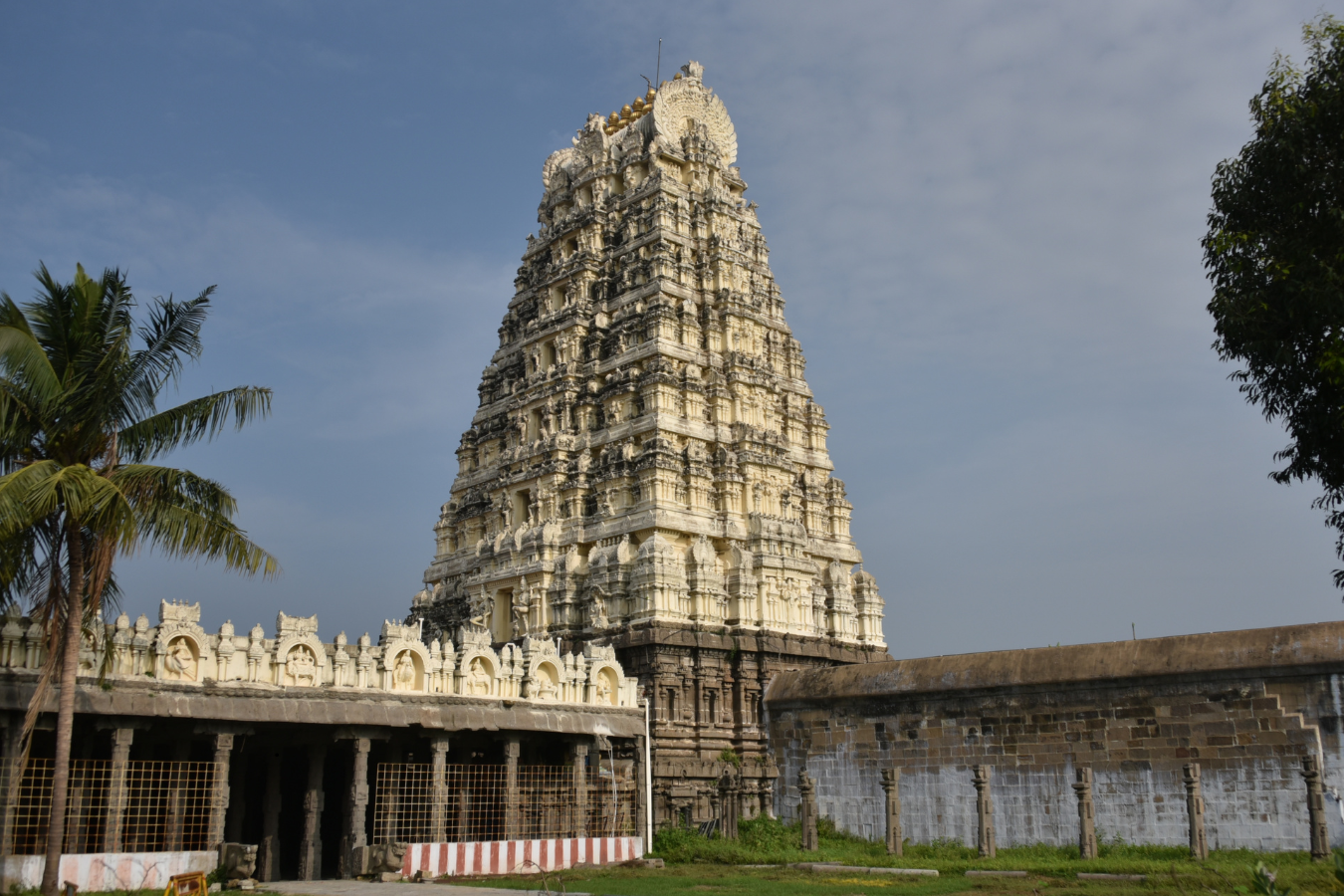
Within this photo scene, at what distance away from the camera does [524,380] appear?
36500 mm

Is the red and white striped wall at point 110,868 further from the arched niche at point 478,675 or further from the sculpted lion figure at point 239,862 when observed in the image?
the arched niche at point 478,675

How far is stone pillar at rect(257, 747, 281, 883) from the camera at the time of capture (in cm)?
2164

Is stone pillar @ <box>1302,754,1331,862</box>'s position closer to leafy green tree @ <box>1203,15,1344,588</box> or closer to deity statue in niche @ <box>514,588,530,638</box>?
leafy green tree @ <box>1203,15,1344,588</box>

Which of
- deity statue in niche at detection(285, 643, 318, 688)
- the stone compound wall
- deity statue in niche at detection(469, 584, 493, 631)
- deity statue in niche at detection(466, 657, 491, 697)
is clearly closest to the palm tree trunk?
deity statue in niche at detection(285, 643, 318, 688)

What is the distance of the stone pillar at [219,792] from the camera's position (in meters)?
19.2

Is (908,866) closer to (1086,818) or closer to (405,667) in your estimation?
(1086,818)

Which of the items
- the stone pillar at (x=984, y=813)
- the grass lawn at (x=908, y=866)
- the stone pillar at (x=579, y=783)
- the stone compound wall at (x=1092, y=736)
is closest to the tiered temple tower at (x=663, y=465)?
the stone pillar at (x=579, y=783)

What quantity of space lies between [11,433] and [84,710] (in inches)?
199

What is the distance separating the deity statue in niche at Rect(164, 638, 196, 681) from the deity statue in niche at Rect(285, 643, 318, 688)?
1.67 metres

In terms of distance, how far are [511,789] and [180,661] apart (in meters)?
7.12

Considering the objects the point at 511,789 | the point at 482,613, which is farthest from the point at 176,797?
the point at 482,613

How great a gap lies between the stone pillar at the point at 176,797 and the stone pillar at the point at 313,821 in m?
2.42

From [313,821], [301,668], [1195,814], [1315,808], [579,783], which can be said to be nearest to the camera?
[1315,808]

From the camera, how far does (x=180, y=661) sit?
19.8 m
